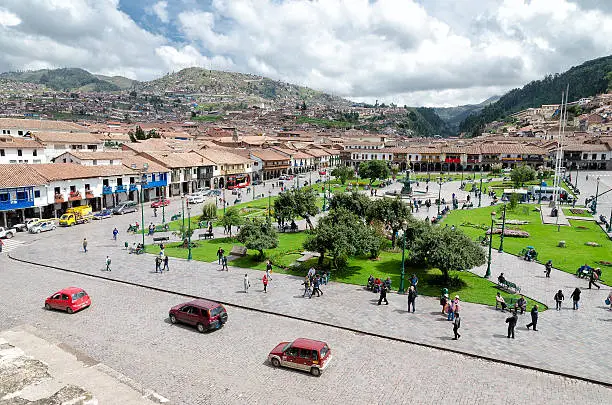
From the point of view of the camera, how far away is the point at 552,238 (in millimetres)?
30719

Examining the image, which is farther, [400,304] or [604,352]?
[400,304]

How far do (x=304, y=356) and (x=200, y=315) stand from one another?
5.01 m

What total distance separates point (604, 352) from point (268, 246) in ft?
53.3

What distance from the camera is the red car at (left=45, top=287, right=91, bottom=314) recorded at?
17.3m

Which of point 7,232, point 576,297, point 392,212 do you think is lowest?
point 7,232

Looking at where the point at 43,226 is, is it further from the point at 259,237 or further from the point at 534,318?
the point at 534,318

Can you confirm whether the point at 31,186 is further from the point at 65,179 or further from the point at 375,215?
the point at 375,215

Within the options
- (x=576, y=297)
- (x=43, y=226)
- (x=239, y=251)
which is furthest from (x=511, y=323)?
(x=43, y=226)

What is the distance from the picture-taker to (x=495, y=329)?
15812 millimetres

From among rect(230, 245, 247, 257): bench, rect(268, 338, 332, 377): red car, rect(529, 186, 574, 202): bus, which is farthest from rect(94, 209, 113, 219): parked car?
rect(529, 186, 574, 202): bus

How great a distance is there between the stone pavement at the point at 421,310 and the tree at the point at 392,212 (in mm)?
6140

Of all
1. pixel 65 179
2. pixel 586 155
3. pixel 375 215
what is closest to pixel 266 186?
pixel 65 179

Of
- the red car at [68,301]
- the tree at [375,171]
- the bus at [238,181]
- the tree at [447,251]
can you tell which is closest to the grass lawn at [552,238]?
the tree at [447,251]

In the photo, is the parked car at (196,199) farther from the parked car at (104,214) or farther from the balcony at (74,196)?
the balcony at (74,196)
